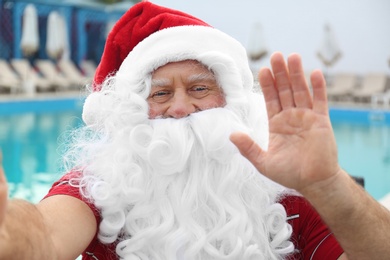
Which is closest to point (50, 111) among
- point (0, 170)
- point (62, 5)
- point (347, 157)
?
point (62, 5)

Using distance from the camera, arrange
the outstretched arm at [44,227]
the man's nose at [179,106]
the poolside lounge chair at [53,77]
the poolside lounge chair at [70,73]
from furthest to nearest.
→ the poolside lounge chair at [70,73] → the poolside lounge chair at [53,77] → the man's nose at [179,106] → the outstretched arm at [44,227]

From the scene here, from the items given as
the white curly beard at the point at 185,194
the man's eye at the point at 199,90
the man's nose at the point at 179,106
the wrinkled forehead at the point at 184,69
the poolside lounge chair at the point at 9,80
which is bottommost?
the poolside lounge chair at the point at 9,80

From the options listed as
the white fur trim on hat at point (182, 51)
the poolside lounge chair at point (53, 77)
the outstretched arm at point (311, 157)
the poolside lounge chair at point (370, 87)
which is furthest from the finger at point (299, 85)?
the poolside lounge chair at point (53, 77)

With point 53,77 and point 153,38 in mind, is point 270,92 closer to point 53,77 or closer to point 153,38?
point 153,38

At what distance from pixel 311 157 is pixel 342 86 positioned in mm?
12748

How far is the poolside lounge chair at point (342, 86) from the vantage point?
1299cm

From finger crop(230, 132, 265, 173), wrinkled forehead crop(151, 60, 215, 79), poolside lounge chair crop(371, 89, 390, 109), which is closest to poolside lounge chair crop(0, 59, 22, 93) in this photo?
poolside lounge chair crop(371, 89, 390, 109)

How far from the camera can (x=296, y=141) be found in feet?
3.76

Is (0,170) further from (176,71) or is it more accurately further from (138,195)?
(176,71)

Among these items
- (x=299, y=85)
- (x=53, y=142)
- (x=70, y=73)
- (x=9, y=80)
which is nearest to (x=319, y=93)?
(x=299, y=85)

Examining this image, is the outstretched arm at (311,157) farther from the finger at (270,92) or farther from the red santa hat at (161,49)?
the red santa hat at (161,49)

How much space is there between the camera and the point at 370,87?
41.9 ft

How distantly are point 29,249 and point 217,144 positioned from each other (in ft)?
2.13

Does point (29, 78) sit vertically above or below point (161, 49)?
below
